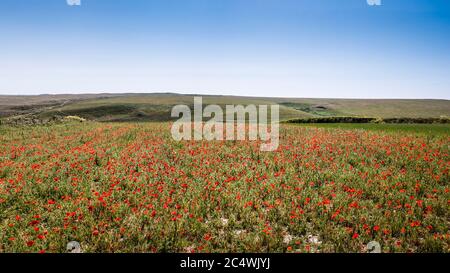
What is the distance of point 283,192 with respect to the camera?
9492mm

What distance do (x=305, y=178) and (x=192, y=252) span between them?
618 centimetres

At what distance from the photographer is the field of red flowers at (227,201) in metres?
6.51

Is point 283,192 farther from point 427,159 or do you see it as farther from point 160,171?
point 427,159

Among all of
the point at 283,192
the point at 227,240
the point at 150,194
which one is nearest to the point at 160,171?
the point at 150,194

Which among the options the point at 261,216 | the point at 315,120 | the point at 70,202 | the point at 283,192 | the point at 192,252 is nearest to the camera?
the point at 192,252

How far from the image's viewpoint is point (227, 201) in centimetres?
865

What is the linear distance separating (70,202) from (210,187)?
4.40 meters

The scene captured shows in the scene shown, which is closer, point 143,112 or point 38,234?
point 38,234

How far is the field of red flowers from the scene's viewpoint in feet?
21.4

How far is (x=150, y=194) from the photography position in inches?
356

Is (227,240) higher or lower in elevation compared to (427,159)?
lower
